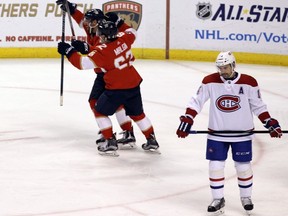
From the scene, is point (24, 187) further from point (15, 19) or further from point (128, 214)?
point (15, 19)

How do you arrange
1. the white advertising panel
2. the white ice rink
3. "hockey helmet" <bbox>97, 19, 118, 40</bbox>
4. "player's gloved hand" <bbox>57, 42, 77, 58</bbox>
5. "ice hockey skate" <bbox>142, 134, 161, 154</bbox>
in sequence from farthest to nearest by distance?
the white advertising panel, "ice hockey skate" <bbox>142, 134, 161, 154</bbox>, "player's gloved hand" <bbox>57, 42, 77, 58</bbox>, "hockey helmet" <bbox>97, 19, 118, 40</bbox>, the white ice rink

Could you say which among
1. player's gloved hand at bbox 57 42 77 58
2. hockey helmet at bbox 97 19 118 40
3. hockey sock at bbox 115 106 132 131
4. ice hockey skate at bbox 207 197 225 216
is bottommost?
hockey sock at bbox 115 106 132 131

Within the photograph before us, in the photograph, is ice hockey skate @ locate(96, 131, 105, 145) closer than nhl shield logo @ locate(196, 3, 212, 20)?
Yes

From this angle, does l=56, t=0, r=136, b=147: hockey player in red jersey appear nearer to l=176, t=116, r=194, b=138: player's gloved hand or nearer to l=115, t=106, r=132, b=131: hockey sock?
l=115, t=106, r=132, b=131: hockey sock

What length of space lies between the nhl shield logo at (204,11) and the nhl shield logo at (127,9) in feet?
2.78

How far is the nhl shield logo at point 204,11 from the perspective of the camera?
12.3m

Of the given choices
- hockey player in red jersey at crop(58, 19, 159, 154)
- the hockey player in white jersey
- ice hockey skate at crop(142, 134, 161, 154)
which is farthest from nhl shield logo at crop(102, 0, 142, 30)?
the hockey player in white jersey

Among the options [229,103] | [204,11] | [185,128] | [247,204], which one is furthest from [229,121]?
[204,11]

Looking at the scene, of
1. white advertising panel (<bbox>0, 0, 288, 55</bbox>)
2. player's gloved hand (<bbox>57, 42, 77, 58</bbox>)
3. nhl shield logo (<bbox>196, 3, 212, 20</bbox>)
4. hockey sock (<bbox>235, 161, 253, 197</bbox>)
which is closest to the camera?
hockey sock (<bbox>235, 161, 253, 197</bbox>)

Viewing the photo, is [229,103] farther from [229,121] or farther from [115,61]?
[115,61]

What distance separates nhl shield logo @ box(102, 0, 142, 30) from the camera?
12.4 meters

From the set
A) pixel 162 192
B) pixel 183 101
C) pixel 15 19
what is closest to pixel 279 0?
pixel 183 101

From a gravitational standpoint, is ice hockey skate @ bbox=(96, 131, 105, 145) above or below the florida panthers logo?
below

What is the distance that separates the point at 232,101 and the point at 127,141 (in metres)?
2.09
